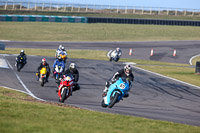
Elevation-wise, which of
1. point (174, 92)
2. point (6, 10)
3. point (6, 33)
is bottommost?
point (174, 92)

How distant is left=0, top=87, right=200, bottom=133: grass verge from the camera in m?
9.31

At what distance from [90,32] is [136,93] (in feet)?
152

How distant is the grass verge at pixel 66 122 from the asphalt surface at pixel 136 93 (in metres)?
2.56

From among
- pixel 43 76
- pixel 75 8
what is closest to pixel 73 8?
pixel 75 8

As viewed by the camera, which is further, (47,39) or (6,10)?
(6,10)

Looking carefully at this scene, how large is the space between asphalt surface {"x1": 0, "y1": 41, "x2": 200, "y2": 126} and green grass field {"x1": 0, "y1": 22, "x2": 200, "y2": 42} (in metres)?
29.2

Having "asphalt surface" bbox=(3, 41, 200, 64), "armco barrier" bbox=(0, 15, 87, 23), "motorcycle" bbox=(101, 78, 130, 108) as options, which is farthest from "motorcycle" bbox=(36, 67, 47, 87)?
"armco barrier" bbox=(0, 15, 87, 23)

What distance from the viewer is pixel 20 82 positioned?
22.8 metres

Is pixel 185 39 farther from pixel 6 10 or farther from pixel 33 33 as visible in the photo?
pixel 6 10

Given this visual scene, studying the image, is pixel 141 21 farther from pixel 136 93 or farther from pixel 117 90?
pixel 117 90

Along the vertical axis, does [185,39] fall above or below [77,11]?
below

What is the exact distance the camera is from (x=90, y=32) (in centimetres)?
6625

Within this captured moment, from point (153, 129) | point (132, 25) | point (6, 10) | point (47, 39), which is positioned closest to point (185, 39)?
point (132, 25)

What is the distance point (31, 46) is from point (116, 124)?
134 feet
